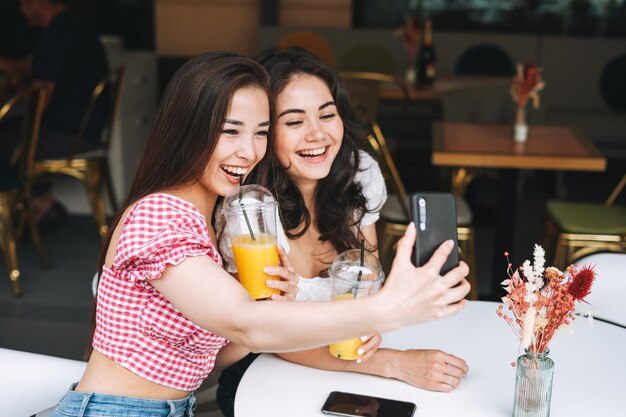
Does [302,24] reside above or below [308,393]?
above

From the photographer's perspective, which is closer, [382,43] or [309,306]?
[309,306]

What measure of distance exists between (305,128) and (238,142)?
15.9 inches

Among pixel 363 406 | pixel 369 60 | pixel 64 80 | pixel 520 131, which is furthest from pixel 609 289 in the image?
pixel 369 60

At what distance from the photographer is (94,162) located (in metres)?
4.33

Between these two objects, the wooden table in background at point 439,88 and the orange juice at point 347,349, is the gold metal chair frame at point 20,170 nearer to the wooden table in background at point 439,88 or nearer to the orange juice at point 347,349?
the wooden table in background at point 439,88

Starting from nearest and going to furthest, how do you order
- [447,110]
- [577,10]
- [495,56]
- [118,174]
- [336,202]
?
1. [336,202]
2. [447,110]
3. [118,174]
4. [495,56]
5. [577,10]

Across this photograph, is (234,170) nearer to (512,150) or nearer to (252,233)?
(252,233)

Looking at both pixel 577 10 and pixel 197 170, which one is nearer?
pixel 197 170

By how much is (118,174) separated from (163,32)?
2.41m

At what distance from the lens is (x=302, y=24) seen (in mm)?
6805

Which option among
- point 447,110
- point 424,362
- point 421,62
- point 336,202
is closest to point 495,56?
point 421,62

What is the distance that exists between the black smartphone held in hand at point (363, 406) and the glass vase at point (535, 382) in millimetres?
183

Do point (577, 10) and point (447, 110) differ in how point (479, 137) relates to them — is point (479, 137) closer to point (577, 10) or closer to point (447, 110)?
point (447, 110)

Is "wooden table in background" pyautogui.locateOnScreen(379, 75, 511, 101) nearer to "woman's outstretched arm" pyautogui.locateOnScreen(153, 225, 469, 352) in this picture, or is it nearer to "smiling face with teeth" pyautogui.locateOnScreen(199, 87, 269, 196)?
"smiling face with teeth" pyautogui.locateOnScreen(199, 87, 269, 196)
